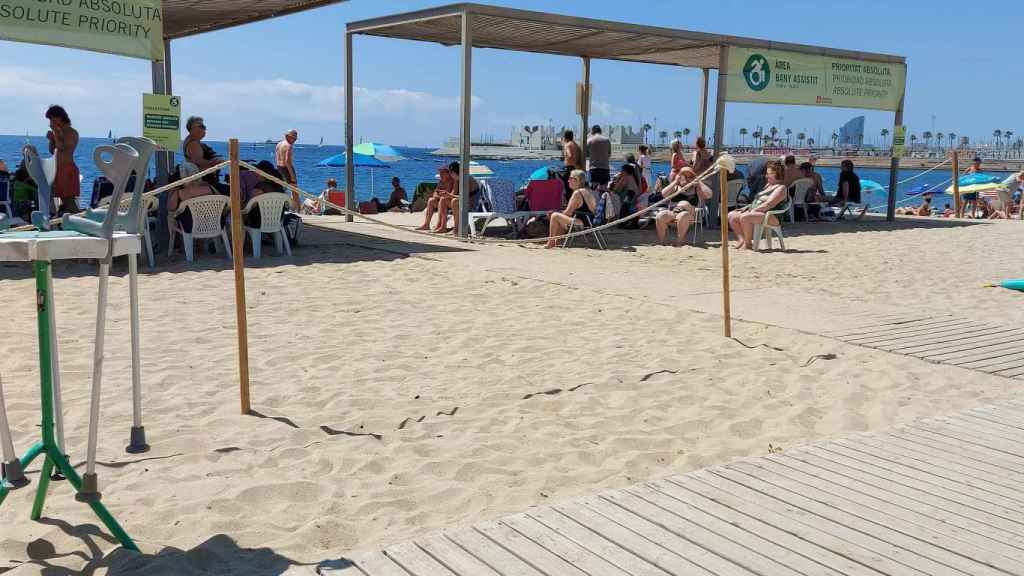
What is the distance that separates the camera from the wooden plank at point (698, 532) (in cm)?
251

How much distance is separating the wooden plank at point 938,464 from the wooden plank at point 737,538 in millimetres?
1004

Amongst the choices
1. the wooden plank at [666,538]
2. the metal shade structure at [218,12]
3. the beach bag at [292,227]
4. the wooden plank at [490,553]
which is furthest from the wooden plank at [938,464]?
the metal shade structure at [218,12]

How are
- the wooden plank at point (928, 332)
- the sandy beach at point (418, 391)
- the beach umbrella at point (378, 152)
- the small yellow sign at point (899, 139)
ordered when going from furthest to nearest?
the beach umbrella at point (378, 152), the small yellow sign at point (899, 139), the wooden plank at point (928, 332), the sandy beach at point (418, 391)

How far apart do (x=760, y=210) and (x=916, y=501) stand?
8.46 metres

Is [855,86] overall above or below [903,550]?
above

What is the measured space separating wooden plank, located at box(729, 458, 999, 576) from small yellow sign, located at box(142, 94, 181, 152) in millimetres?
7171

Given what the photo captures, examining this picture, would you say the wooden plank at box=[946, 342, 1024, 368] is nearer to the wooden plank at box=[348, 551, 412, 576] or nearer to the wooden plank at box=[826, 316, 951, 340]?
the wooden plank at box=[826, 316, 951, 340]

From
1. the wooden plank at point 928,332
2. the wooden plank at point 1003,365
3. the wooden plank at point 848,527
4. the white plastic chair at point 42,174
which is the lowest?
the wooden plank at point 1003,365

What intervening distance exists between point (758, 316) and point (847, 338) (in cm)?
83

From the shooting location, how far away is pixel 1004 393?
4.73 metres

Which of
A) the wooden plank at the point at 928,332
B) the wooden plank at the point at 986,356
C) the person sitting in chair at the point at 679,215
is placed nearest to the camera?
the wooden plank at the point at 986,356

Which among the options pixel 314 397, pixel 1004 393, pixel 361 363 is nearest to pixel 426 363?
pixel 361 363

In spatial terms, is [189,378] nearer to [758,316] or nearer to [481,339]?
[481,339]

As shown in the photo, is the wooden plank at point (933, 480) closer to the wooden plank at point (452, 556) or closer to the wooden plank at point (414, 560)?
the wooden plank at point (452, 556)
